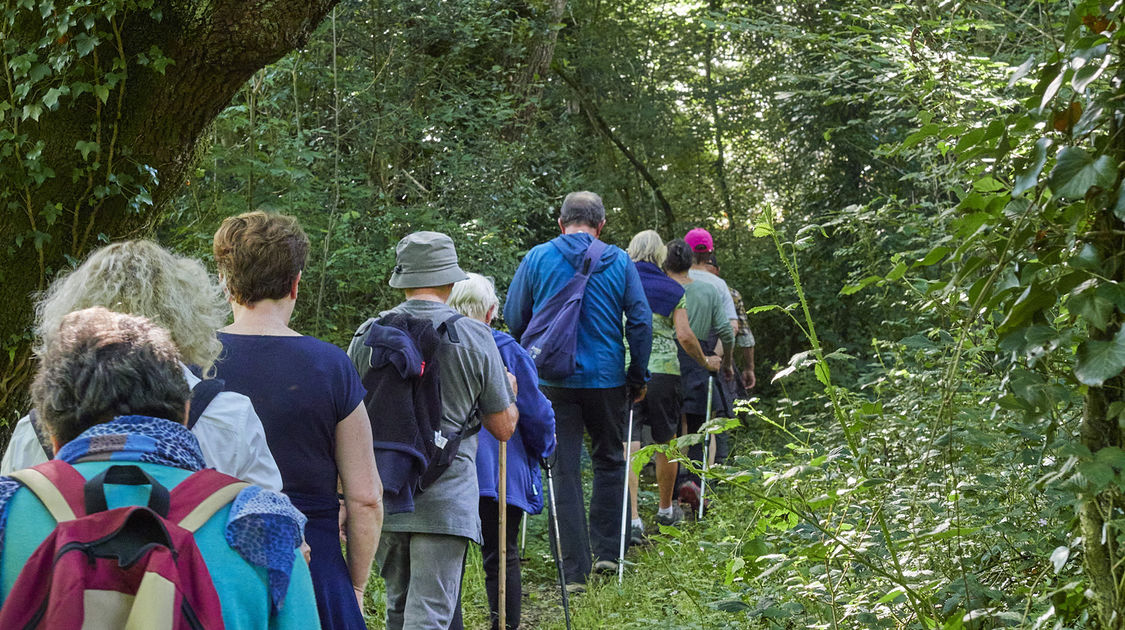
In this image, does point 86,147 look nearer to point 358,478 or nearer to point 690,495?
point 358,478

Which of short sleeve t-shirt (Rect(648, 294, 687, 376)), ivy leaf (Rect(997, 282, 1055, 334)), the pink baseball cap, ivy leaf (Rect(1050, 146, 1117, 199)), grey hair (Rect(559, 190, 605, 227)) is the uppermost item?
ivy leaf (Rect(1050, 146, 1117, 199))

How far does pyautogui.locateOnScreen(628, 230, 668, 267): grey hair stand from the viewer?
795 centimetres

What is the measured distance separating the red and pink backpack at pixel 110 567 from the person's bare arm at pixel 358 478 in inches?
58.7

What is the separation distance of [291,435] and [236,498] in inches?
53.1

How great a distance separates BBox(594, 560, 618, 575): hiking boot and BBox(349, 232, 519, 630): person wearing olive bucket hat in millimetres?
2189

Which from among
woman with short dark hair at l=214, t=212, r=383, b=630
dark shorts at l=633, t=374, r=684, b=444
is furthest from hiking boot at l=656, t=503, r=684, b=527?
woman with short dark hair at l=214, t=212, r=383, b=630

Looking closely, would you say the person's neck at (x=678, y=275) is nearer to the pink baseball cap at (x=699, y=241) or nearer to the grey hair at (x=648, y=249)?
the grey hair at (x=648, y=249)

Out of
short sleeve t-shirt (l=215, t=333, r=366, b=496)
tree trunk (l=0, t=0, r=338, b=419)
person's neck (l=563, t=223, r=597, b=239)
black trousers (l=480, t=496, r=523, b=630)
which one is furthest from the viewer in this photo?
person's neck (l=563, t=223, r=597, b=239)

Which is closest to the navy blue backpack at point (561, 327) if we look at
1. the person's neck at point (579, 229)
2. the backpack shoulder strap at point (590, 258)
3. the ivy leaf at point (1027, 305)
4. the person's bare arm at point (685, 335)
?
the backpack shoulder strap at point (590, 258)

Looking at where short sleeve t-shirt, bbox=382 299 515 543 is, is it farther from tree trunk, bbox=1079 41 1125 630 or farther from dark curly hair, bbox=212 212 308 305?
tree trunk, bbox=1079 41 1125 630

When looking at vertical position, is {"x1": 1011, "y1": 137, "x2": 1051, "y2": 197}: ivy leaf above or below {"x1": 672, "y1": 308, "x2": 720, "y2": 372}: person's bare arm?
above

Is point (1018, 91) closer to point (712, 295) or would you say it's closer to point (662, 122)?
point (712, 295)

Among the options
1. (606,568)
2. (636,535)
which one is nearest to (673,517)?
(636,535)

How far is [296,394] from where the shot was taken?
3195 mm
